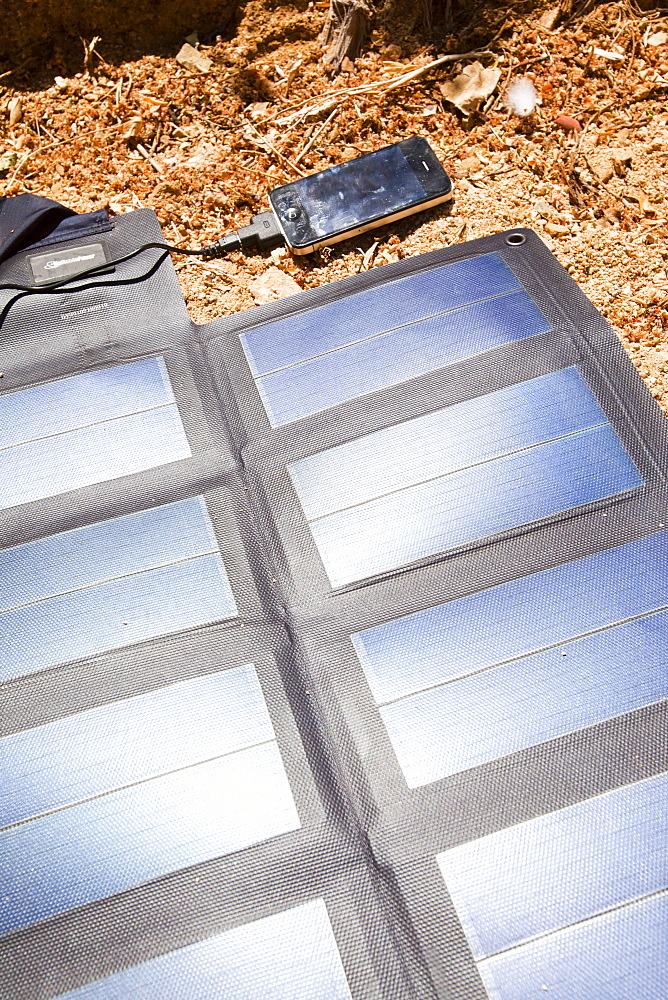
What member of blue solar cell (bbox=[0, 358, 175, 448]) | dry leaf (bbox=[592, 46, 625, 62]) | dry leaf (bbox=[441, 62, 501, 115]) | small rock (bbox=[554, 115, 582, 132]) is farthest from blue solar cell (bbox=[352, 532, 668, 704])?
dry leaf (bbox=[592, 46, 625, 62])

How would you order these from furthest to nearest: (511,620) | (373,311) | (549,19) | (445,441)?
(549,19) < (373,311) < (445,441) < (511,620)

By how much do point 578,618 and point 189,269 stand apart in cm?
189

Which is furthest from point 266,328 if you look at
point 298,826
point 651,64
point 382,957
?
point 651,64

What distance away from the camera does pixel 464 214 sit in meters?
2.90

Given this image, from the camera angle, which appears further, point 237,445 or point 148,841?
point 237,445

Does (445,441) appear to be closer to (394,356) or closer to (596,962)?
(394,356)

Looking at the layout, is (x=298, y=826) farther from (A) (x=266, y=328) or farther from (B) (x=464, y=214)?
(B) (x=464, y=214)

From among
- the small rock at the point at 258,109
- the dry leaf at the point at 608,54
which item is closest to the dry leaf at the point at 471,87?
the dry leaf at the point at 608,54

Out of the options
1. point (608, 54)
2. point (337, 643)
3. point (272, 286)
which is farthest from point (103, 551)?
point (608, 54)

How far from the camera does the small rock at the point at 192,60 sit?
3.29m

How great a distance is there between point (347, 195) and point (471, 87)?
806 mm

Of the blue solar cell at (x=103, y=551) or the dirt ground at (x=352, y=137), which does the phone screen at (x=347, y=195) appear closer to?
the dirt ground at (x=352, y=137)

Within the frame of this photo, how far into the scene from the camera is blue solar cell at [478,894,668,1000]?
151cm

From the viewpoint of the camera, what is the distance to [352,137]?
3.12 metres
